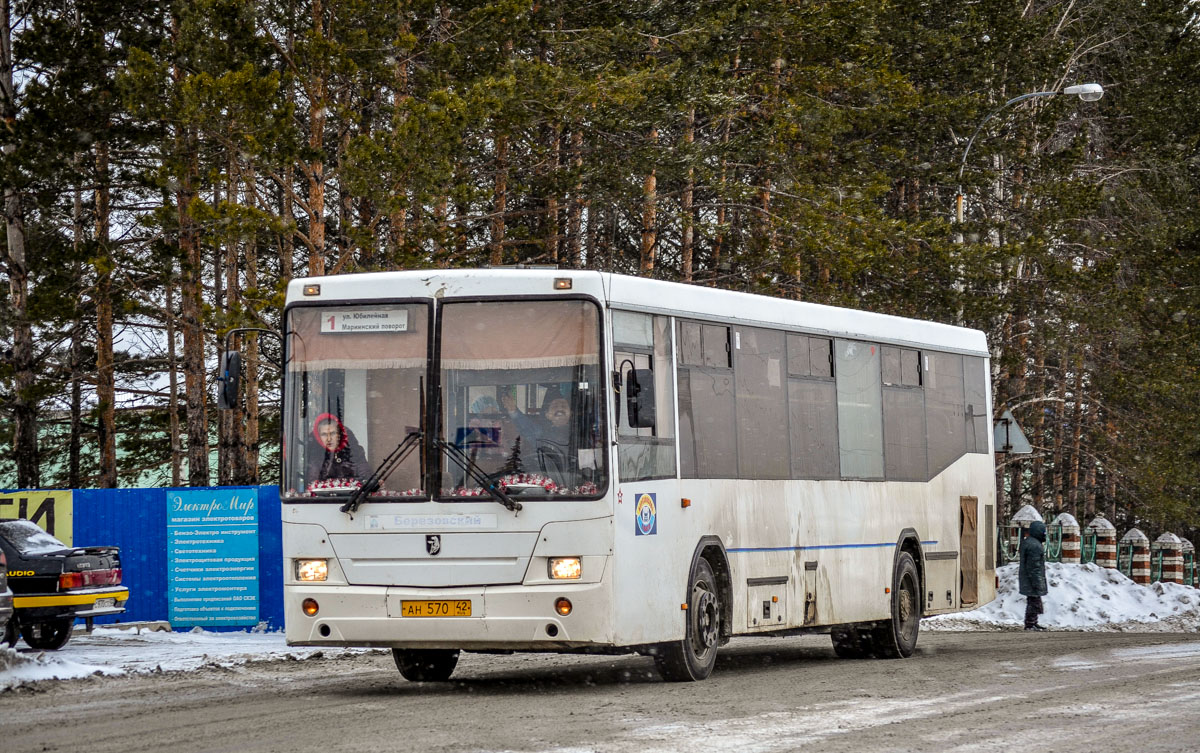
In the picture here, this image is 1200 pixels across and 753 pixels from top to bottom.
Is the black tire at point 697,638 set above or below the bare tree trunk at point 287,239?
below

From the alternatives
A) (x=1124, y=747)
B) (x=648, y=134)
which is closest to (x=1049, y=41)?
(x=648, y=134)

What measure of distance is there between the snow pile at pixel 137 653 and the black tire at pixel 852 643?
522 cm

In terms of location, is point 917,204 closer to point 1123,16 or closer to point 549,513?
point 1123,16

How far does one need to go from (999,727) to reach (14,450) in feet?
76.5

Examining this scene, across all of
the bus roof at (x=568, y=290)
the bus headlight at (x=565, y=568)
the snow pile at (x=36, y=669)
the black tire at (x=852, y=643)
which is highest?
the bus roof at (x=568, y=290)

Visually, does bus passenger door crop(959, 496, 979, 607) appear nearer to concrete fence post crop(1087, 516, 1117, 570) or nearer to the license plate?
the license plate

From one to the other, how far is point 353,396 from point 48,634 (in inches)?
322

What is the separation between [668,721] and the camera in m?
11.0

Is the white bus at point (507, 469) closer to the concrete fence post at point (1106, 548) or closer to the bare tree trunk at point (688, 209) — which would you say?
the bare tree trunk at point (688, 209)

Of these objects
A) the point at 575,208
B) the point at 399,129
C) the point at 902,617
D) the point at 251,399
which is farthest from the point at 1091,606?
the point at 251,399

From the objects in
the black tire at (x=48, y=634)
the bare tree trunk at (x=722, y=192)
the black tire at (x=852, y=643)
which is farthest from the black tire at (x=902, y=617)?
the bare tree trunk at (x=722, y=192)

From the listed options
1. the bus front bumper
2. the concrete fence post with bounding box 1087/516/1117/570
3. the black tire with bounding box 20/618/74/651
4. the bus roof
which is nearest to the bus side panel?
the bus front bumper

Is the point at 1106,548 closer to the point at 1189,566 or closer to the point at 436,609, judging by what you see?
the point at 1189,566

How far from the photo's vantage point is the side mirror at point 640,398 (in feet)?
43.3
